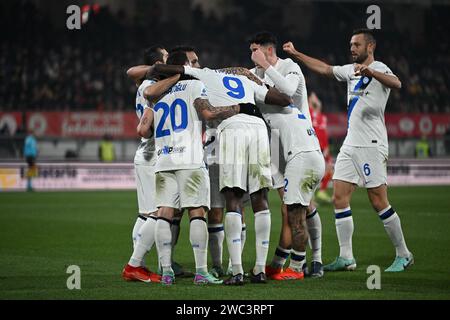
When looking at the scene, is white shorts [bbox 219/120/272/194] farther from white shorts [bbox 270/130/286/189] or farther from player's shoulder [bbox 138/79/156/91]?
player's shoulder [bbox 138/79/156/91]

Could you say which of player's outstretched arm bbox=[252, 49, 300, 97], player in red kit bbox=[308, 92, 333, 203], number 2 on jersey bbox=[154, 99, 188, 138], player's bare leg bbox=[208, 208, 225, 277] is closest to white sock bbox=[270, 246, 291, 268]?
player's bare leg bbox=[208, 208, 225, 277]

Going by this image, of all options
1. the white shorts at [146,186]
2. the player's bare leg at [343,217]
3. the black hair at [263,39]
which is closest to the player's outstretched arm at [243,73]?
the black hair at [263,39]

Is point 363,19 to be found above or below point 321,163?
above

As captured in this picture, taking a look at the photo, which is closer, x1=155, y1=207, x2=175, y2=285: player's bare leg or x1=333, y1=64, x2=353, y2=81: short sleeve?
x1=155, y1=207, x2=175, y2=285: player's bare leg

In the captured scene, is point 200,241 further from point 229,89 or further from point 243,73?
point 243,73

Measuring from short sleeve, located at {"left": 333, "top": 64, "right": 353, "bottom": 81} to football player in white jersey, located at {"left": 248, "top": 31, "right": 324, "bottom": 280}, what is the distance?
3.28ft

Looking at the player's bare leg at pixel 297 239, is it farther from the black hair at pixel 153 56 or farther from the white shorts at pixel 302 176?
the black hair at pixel 153 56

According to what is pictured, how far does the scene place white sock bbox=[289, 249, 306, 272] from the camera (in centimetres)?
924
